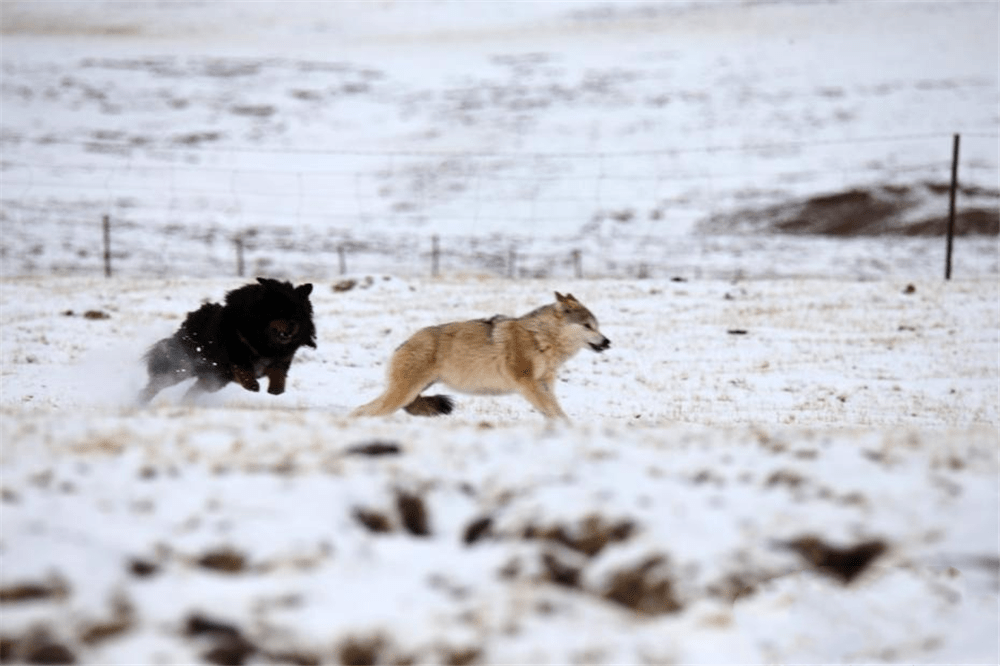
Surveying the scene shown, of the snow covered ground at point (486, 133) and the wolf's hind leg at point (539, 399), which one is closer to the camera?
the wolf's hind leg at point (539, 399)

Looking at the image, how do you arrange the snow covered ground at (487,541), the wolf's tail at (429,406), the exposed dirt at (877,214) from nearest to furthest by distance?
the snow covered ground at (487,541) < the wolf's tail at (429,406) < the exposed dirt at (877,214)

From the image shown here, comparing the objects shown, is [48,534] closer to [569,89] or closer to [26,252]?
[26,252]

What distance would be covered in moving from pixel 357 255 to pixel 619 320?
21.4 meters

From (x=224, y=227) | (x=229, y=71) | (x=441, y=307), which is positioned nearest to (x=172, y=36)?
(x=229, y=71)

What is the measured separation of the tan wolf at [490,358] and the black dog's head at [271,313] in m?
1.29

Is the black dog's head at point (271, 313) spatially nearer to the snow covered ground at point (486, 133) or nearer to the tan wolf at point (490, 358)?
the tan wolf at point (490, 358)

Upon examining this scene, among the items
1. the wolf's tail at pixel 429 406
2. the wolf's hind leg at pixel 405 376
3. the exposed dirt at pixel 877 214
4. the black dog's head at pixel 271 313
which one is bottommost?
Answer: the wolf's tail at pixel 429 406

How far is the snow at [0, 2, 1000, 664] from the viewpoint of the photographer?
3346mm

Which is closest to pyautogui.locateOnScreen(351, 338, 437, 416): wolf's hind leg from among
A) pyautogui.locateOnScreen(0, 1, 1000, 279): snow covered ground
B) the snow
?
the snow

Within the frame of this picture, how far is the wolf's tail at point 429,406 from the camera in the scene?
8305 millimetres

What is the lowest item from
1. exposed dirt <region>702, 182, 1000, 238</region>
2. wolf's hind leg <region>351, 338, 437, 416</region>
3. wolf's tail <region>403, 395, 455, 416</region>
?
wolf's tail <region>403, 395, 455, 416</region>

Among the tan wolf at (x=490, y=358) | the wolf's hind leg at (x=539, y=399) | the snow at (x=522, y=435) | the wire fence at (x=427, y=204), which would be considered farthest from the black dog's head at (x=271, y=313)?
the wire fence at (x=427, y=204)

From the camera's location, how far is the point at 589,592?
348cm

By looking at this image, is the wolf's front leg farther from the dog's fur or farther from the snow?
the snow
